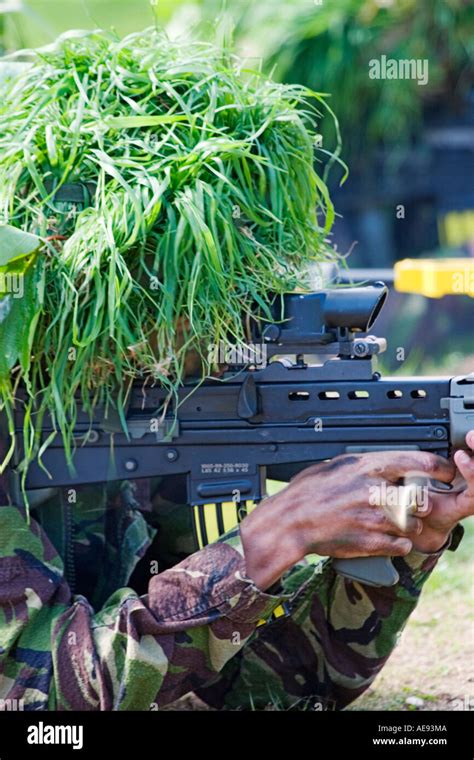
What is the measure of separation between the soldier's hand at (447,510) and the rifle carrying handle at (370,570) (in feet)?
0.50

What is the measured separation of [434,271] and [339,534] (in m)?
1.45

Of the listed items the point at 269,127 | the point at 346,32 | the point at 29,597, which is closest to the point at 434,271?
the point at 269,127

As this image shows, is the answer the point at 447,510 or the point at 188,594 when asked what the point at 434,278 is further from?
the point at 188,594

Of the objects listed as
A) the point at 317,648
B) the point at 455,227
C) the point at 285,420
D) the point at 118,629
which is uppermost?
the point at 455,227

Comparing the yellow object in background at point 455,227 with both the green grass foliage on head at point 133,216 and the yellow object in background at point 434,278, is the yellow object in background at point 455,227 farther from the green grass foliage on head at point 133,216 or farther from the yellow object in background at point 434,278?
the green grass foliage on head at point 133,216

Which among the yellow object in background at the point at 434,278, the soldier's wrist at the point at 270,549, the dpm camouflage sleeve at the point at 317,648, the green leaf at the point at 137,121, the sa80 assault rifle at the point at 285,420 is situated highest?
the green leaf at the point at 137,121

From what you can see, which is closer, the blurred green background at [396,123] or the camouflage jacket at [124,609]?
the camouflage jacket at [124,609]

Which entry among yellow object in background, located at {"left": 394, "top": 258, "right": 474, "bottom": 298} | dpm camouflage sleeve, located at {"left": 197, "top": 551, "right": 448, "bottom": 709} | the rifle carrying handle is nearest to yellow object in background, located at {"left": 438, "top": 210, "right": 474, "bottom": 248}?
yellow object in background, located at {"left": 394, "top": 258, "right": 474, "bottom": 298}

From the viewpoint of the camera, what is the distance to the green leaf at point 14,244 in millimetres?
2373

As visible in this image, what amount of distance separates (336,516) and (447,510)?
28 centimetres

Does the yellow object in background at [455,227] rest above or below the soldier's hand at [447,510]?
above

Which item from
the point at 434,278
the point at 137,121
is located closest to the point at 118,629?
the point at 137,121

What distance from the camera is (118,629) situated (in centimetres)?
248

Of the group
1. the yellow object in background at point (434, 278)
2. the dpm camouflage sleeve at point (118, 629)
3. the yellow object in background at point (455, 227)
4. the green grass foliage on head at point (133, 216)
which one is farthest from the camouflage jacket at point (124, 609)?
the yellow object in background at point (455, 227)
